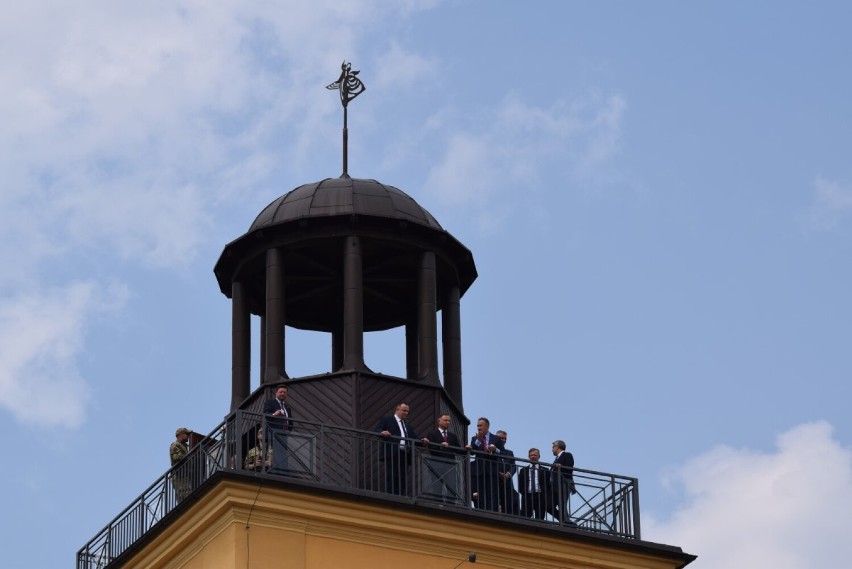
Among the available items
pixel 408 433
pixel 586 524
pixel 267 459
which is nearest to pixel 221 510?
pixel 267 459

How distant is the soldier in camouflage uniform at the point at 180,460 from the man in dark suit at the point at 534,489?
4997mm

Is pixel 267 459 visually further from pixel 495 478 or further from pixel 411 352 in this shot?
pixel 411 352

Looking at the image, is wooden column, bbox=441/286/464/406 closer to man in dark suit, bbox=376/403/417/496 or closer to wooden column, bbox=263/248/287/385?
wooden column, bbox=263/248/287/385

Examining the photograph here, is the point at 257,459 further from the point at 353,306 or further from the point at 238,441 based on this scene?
the point at 353,306

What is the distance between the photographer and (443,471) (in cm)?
3709

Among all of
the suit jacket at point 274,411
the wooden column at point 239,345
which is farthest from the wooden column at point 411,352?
the suit jacket at point 274,411

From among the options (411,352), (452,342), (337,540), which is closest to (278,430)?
(337,540)

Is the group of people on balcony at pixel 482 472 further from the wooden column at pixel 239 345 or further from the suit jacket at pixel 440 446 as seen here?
the wooden column at pixel 239 345

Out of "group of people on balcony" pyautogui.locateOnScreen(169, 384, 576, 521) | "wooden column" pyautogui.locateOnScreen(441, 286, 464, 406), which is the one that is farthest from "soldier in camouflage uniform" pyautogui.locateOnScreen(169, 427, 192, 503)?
"wooden column" pyautogui.locateOnScreen(441, 286, 464, 406)

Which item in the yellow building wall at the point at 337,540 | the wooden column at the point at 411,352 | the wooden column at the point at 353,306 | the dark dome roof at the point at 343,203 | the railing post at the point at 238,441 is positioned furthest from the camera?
the wooden column at the point at 411,352

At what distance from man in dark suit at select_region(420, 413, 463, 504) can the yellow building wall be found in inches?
18.0

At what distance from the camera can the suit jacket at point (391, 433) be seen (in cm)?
3703

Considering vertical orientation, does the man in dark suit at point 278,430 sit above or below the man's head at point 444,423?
below

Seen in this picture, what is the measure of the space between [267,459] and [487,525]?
345 centimetres
